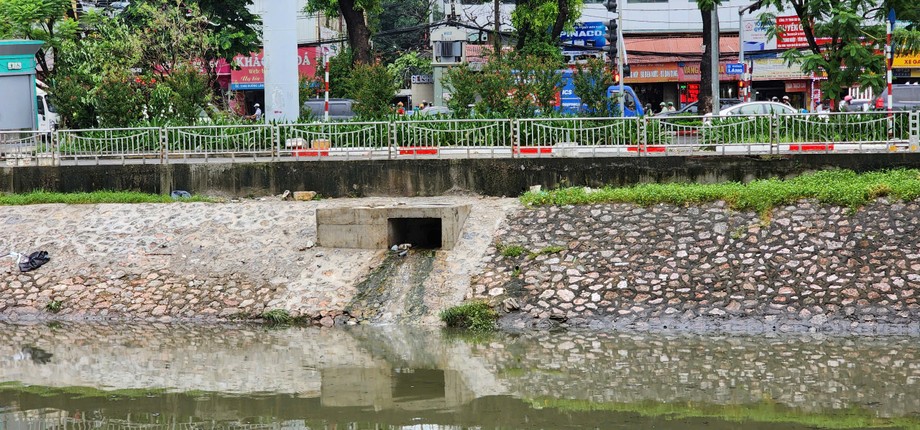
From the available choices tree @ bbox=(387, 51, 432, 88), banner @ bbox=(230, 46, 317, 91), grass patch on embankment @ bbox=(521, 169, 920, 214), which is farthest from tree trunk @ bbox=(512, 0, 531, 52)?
grass patch on embankment @ bbox=(521, 169, 920, 214)

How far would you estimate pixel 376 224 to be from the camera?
17547 mm

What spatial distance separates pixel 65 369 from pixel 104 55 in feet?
52.6

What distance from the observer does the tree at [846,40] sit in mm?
20203

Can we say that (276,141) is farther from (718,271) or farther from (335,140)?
(718,271)

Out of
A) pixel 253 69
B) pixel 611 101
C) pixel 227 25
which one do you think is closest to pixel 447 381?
pixel 611 101

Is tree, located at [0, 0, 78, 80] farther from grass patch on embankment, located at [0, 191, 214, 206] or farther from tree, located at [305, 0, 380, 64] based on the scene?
grass patch on embankment, located at [0, 191, 214, 206]

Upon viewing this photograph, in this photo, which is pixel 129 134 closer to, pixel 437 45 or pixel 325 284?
pixel 325 284

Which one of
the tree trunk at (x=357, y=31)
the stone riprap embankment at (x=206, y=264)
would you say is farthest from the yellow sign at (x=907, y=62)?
the stone riprap embankment at (x=206, y=264)

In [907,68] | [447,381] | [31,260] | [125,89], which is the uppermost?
[907,68]

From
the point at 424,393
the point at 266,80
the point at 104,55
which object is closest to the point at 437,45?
the point at 104,55

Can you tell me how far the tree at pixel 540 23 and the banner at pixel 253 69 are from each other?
9.83 meters

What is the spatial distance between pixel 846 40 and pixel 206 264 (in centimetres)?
1192

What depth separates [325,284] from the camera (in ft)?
54.5

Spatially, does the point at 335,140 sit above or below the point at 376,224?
above
